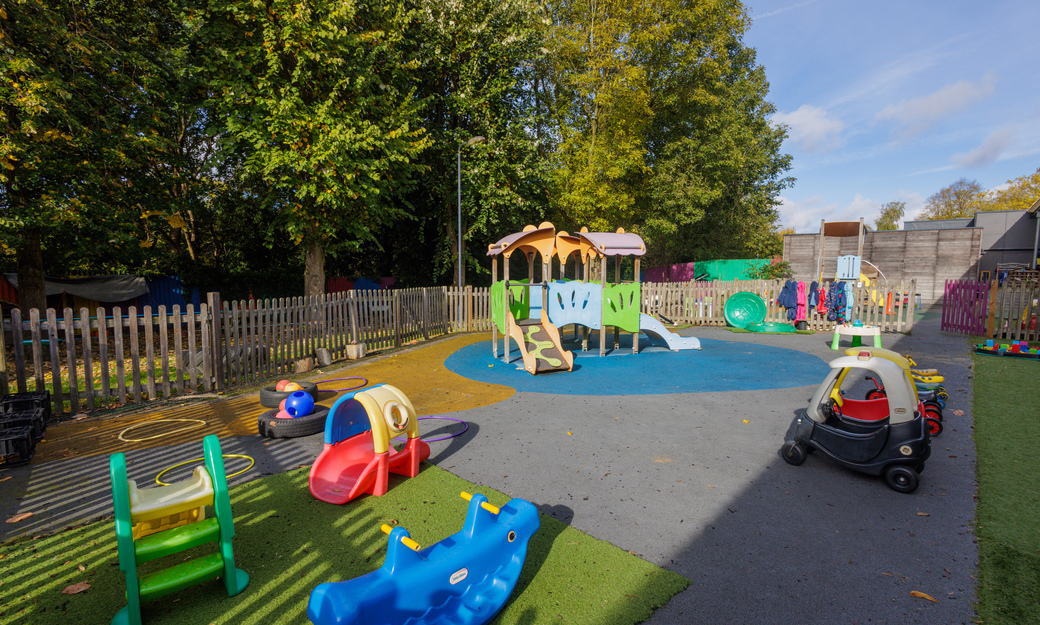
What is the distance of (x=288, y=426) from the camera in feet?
17.8

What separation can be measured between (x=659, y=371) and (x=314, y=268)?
11.6m

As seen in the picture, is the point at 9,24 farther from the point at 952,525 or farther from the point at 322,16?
the point at 952,525

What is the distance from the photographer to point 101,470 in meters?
4.53

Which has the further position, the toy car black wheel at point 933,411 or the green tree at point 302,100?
the green tree at point 302,100

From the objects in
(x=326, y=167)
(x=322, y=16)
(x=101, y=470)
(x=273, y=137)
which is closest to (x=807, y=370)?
(x=101, y=470)

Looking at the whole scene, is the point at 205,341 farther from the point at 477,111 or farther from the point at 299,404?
the point at 477,111

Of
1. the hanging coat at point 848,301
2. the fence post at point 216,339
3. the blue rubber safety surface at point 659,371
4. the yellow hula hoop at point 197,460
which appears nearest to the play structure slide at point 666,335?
the blue rubber safety surface at point 659,371

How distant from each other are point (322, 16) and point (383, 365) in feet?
32.5

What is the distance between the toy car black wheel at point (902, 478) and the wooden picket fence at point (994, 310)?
42.4ft

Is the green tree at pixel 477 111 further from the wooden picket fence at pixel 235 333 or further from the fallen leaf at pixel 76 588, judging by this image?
the fallen leaf at pixel 76 588

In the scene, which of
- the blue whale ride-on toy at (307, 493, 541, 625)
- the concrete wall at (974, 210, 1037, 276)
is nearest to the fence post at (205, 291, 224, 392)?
the blue whale ride-on toy at (307, 493, 541, 625)

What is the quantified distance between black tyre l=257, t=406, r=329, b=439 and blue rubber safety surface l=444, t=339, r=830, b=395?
334cm

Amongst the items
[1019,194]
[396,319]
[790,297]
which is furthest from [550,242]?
[1019,194]

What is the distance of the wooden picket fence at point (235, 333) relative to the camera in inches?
247
